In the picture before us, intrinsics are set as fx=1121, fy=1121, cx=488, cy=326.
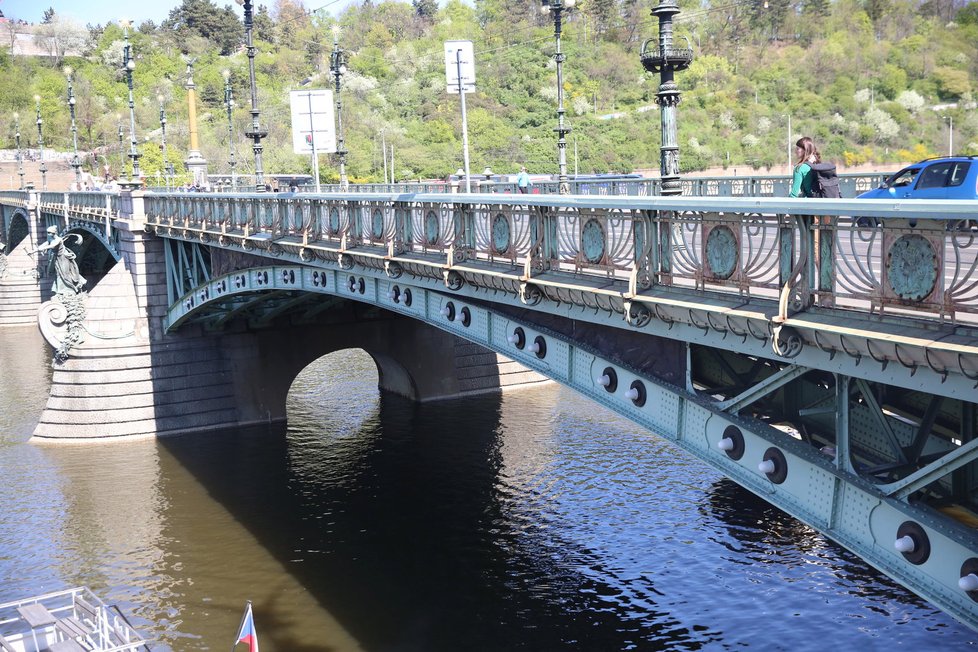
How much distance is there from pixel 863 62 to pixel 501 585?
68524mm

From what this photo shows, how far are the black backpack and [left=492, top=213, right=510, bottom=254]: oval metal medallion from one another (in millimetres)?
3916

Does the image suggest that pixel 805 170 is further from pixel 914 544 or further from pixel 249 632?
pixel 249 632

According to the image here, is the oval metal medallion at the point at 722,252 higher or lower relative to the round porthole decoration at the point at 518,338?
higher

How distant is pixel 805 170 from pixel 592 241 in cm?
232

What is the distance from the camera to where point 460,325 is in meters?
15.2

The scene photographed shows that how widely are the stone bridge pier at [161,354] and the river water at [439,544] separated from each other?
987mm

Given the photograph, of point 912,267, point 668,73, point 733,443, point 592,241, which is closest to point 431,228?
point 592,241

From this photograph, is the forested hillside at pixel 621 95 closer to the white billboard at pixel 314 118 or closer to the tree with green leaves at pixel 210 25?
the tree with green leaves at pixel 210 25

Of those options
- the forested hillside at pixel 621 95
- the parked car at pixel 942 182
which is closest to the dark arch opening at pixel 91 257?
the forested hillside at pixel 621 95

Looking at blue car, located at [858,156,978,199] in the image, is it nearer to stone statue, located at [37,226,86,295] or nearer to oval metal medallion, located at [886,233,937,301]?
oval metal medallion, located at [886,233,937,301]

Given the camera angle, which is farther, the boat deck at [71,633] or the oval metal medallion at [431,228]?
the oval metal medallion at [431,228]

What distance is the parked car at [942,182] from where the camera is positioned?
16.7 m

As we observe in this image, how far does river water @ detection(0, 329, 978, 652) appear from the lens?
17.8m

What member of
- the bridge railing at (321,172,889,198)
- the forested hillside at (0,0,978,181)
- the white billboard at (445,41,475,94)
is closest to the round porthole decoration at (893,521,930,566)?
the bridge railing at (321,172,889,198)
